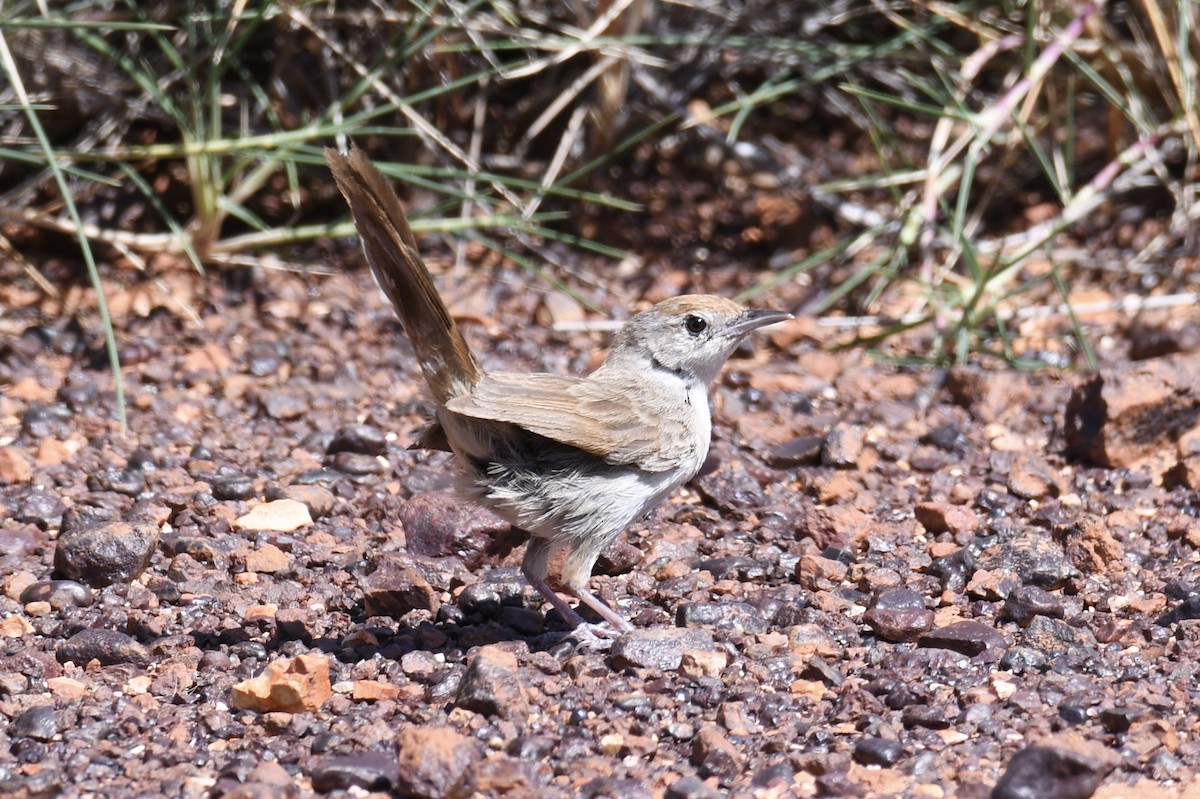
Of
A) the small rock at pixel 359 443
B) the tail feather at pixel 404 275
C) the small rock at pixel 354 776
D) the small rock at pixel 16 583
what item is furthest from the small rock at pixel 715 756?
the small rock at pixel 359 443

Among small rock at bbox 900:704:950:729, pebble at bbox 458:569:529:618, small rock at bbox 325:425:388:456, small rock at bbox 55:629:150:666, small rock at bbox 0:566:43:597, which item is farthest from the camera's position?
small rock at bbox 325:425:388:456

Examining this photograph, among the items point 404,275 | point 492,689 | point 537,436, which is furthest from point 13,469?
point 492,689

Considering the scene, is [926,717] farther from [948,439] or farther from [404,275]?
[948,439]

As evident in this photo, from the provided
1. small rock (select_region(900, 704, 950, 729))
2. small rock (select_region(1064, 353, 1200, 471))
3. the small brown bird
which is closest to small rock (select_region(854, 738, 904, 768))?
small rock (select_region(900, 704, 950, 729))

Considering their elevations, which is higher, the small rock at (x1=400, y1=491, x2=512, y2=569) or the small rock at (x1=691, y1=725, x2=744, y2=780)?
the small rock at (x1=691, y1=725, x2=744, y2=780)

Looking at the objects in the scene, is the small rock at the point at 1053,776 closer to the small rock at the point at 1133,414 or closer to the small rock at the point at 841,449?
the small rock at the point at 841,449

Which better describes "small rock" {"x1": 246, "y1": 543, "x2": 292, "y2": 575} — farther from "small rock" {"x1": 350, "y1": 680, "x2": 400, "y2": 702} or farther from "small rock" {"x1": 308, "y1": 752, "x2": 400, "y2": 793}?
"small rock" {"x1": 308, "y1": 752, "x2": 400, "y2": 793}
